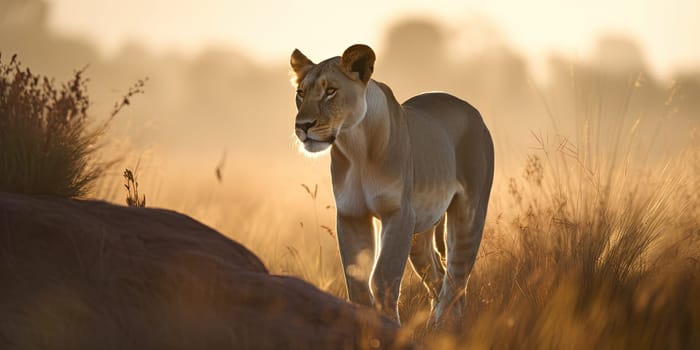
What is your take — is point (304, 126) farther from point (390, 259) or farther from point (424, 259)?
point (424, 259)

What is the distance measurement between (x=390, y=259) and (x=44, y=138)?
6.80ft

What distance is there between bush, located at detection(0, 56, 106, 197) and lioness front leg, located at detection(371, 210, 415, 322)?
1.69 meters

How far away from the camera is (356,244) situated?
237 inches

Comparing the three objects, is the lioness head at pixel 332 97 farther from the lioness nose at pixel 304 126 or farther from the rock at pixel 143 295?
the rock at pixel 143 295

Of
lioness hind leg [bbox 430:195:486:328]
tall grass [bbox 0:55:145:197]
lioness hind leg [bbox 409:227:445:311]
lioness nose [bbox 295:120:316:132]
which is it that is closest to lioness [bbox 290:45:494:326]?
lioness nose [bbox 295:120:316:132]

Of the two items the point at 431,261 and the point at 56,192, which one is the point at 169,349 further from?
the point at 431,261

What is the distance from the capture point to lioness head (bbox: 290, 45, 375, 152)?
5.57m

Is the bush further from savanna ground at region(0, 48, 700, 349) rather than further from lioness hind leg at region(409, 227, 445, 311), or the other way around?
lioness hind leg at region(409, 227, 445, 311)

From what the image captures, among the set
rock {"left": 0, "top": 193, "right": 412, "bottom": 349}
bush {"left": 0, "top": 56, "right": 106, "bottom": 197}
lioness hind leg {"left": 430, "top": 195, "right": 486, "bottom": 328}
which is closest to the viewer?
rock {"left": 0, "top": 193, "right": 412, "bottom": 349}

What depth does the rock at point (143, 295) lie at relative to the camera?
328 centimetres

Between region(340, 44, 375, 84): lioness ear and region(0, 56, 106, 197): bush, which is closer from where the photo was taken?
region(0, 56, 106, 197): bush

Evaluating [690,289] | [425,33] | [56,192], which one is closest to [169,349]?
[56,192]

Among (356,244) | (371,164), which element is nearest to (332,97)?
(371,164)

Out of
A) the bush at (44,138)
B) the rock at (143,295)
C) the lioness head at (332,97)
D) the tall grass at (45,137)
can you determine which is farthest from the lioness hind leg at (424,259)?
the rock at (143,295)
